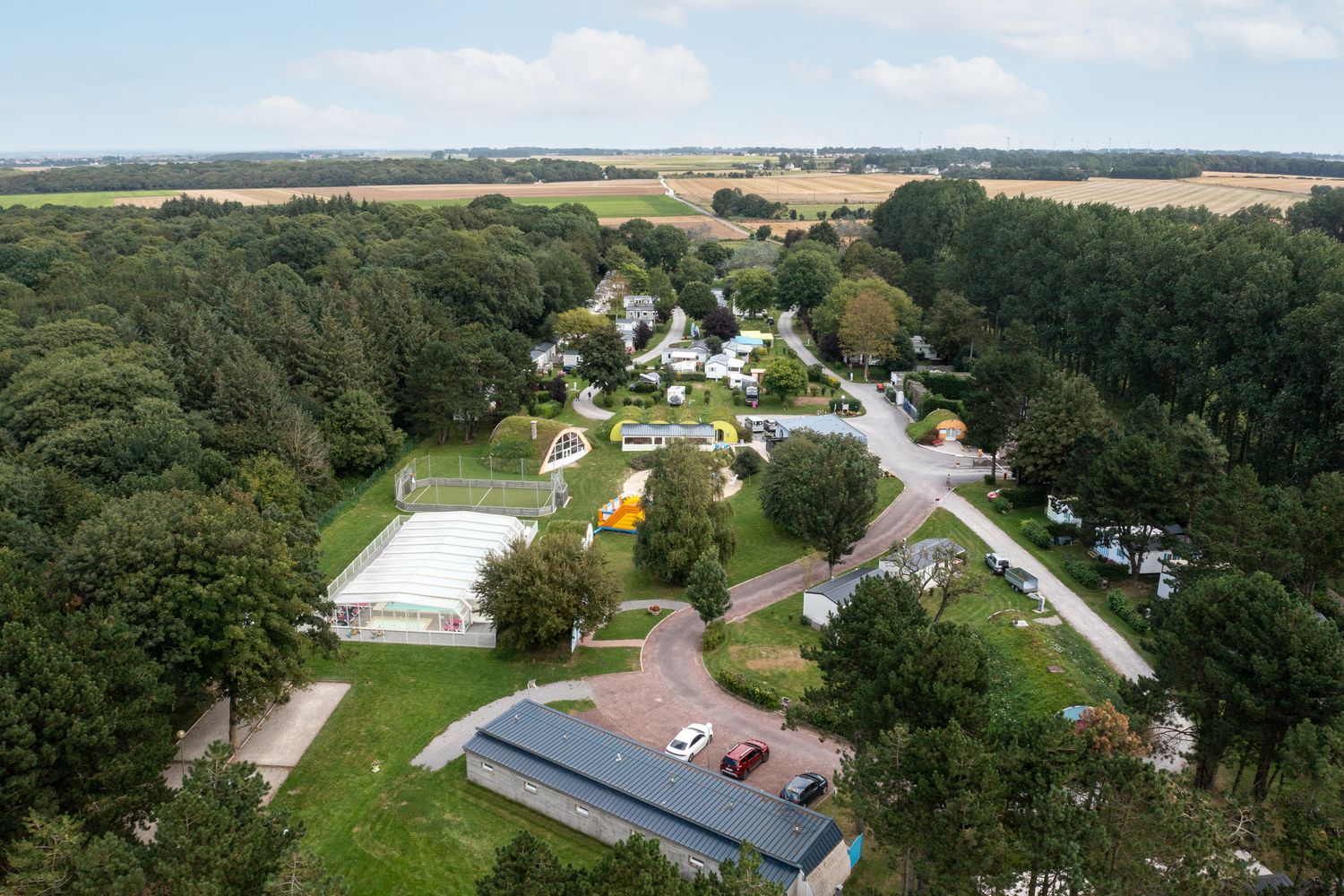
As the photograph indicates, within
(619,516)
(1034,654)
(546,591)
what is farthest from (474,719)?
(1034,654)

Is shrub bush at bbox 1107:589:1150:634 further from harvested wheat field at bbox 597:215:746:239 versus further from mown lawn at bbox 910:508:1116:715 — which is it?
harvested wheat field at bbox 597:215:746:239

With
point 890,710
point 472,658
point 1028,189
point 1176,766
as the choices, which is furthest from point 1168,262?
point 1028,189

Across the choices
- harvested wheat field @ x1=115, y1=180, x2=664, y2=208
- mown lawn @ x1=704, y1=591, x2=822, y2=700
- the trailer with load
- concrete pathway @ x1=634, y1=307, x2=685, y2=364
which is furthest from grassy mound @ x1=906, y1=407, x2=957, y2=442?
harvested wheat field @ x1=115, y1=180, x2=664, y2=208

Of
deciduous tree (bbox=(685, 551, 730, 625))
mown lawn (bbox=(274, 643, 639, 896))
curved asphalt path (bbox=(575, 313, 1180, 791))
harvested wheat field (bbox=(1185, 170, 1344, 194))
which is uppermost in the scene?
harvested wheat field (bbox=(1185, 170, 1344, 194))

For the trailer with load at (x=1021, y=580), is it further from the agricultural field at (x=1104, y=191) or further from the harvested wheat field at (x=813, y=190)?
the harvested wheat field at (x=813, y=190)

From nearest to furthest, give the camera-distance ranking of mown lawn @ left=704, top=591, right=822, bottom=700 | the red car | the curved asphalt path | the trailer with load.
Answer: the red car → the curved asphalt path → mown lawn @ left=704, top=591, right=822, bottom=700 → the trailer with load

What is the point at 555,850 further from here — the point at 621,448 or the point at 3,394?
the point at 3,394
